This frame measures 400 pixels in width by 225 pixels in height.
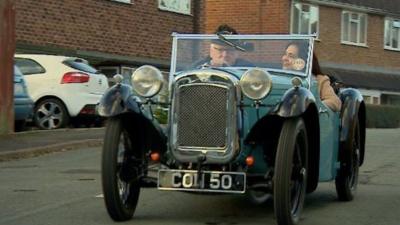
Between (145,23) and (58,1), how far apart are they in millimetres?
3352

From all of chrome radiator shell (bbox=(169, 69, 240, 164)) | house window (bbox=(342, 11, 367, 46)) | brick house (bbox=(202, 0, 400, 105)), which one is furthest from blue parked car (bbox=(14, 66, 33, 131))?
house window (bbox=(342, 11, 367, 46))

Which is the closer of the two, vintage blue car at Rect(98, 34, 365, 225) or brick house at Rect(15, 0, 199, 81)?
vintage blue car at Rect(98, 34, 365, 225)

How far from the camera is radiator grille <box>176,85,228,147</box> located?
700 cm

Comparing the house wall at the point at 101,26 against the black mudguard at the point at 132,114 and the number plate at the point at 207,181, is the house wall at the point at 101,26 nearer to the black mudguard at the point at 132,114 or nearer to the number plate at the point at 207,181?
the black mudguard at the point at 132,114

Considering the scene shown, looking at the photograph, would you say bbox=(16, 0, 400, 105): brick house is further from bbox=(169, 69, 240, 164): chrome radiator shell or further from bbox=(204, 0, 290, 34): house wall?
bbox=(169, 69, 240, 164): chrome radiator shell

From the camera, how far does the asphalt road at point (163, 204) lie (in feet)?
24.5

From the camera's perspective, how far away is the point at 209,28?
34.6 meters

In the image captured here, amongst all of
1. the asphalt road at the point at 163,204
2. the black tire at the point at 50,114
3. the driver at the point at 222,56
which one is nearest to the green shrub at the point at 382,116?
the black tire at the point at 50,114

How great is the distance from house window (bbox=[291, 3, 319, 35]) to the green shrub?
463cm

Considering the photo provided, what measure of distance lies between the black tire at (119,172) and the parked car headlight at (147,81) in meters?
0.36

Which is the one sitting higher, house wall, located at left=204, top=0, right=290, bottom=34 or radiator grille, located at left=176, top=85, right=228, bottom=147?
house wall, located at left=204, top=0, right=290, bottom=34

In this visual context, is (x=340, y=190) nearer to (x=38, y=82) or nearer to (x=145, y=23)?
(x=38, y=82)

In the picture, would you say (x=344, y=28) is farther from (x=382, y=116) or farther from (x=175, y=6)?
(x=175, y=6)

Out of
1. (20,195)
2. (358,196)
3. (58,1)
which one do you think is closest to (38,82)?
(58,1)
